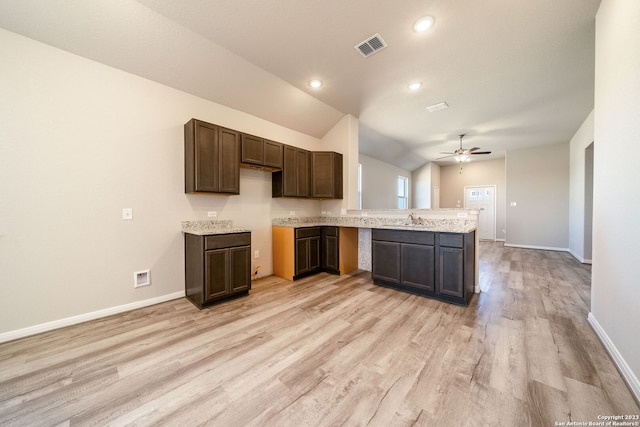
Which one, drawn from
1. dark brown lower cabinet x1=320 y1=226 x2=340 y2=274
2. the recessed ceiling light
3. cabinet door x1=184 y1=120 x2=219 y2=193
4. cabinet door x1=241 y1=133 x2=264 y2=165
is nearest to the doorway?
the recessed ceiling light

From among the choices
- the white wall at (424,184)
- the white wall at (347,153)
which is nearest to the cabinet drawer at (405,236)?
the white wall at (347,153)

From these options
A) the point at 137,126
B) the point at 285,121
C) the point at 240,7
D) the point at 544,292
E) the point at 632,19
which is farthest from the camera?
the point at 285,121

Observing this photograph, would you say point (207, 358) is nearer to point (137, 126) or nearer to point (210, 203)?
point (210, 203)

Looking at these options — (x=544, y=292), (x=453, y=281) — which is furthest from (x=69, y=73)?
(x=544, y=292)

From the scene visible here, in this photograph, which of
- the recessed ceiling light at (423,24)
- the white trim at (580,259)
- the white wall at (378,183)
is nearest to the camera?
the recessed ceiling light at (423,24)

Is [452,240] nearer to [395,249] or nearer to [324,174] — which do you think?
[395,249]

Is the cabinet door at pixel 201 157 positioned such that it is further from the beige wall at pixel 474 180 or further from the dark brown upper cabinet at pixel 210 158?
Answer: the beige wall at pixel 474 180

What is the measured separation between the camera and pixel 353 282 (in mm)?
3627

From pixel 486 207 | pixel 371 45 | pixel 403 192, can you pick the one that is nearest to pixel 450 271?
pixel 371 45

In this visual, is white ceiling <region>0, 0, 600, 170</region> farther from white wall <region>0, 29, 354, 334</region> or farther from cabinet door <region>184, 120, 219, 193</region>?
cabinet door <region>184, 120, 219, 193</region>

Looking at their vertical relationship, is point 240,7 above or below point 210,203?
above

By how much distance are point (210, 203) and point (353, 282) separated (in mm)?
2501

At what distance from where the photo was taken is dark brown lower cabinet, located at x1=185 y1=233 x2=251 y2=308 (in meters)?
2.68

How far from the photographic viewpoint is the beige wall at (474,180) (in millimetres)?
7961
